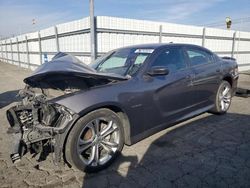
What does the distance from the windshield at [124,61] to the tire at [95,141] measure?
848 millimetres

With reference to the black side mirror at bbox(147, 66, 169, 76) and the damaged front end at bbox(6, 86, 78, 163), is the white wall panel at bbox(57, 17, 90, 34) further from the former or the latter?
the damaged front end at bbox(6, 86, 78, 163)

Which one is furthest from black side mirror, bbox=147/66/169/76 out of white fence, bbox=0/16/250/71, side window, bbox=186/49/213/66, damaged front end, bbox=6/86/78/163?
white fence, bbox=0/16/250/71

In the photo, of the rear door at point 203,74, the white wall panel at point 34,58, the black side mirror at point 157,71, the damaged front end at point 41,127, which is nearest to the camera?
the damaged front end at point 41,127

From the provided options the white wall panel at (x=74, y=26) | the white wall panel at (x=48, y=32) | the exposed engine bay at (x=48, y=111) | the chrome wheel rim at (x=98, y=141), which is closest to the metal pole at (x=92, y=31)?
the white wall panel at (x=74, y=26)

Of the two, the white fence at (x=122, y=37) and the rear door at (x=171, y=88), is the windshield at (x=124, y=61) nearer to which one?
the rear door at (x=171, y=88)

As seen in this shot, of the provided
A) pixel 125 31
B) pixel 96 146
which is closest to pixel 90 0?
pixel 125 31

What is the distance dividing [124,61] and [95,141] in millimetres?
1494

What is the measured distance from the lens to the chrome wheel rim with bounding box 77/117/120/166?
2797 mm

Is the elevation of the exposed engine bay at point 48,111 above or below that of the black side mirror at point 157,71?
below

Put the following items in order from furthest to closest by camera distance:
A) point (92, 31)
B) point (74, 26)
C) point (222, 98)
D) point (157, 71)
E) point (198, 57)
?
point (74, 26)
point (92, 31)
point (222, 98)
point (198, 57)
point (157, 71)

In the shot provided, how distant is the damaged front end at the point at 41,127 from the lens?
8.52 feet

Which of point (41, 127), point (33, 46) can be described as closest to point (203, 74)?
point (41, 127)

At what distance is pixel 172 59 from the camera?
385 cm

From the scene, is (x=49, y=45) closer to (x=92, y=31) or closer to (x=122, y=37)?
(x=122, y=37)
